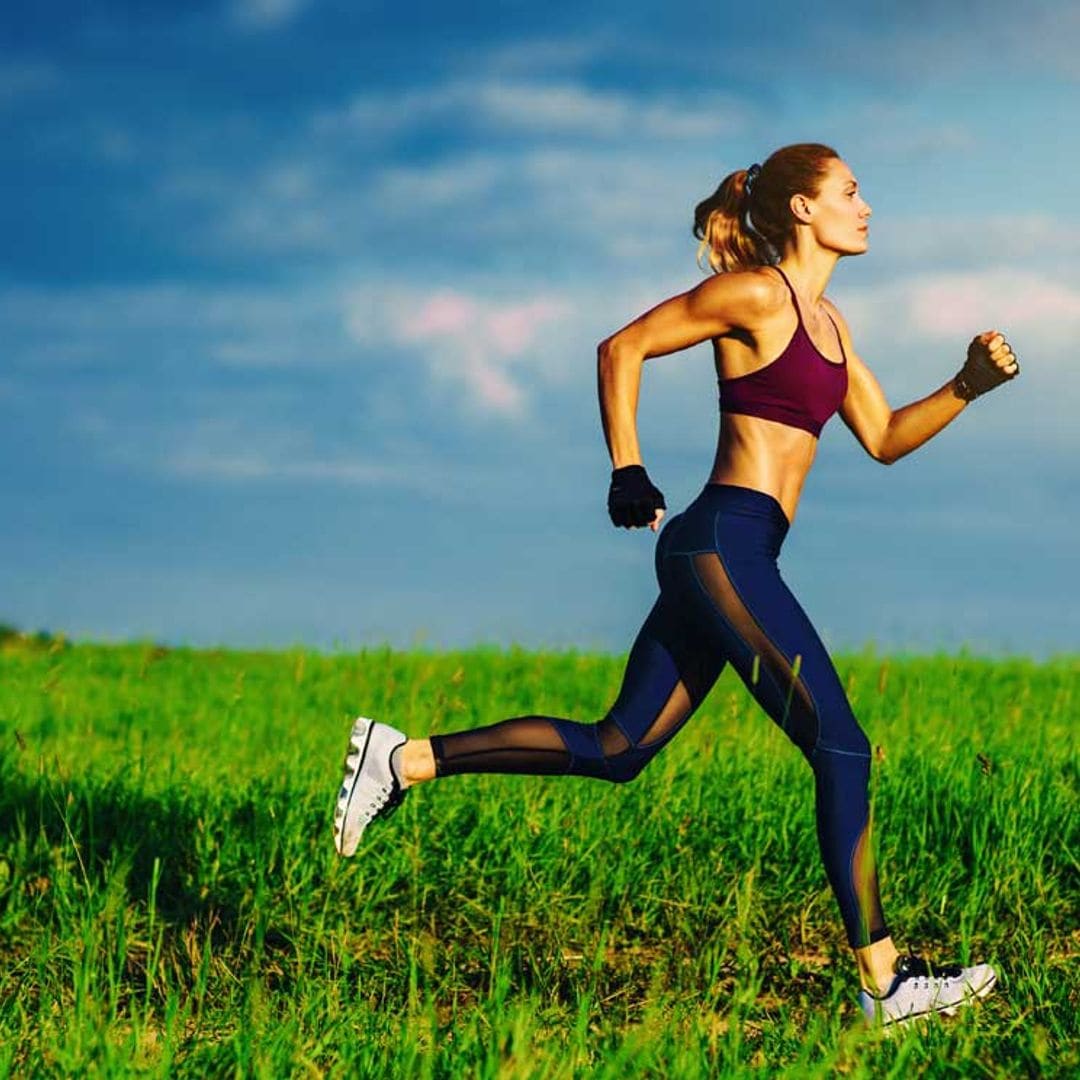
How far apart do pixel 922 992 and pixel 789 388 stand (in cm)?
200

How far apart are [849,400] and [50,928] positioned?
150 inches

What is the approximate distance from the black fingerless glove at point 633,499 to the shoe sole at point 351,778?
1.23 m

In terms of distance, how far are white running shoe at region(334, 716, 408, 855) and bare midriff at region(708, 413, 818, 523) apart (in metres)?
1.51

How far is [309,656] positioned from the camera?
44.1 feet

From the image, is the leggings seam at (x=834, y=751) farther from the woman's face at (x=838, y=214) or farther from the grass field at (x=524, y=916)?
the woman's face at (x=838, y=214)

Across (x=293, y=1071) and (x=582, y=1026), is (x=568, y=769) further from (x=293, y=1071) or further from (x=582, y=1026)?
(x=293, y=1071)

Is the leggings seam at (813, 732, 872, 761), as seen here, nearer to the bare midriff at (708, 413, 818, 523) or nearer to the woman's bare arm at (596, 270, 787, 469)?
the bare midriff at (708, 413, 818, 523)

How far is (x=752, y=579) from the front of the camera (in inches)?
188

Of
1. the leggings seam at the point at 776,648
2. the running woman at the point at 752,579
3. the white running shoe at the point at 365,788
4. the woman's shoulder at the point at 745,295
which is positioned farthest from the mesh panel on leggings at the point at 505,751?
the woman's shoulder at the point at 745,295

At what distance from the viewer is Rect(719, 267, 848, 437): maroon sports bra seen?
4.85 m

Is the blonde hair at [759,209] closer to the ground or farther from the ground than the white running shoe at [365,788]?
farther from the ground

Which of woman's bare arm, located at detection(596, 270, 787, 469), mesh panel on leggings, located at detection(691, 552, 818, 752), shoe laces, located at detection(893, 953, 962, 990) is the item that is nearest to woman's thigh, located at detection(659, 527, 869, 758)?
mesh panel on leggings, located at detection(691, 552, 818, 752)

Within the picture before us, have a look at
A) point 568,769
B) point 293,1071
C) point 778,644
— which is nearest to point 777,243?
point 778,644

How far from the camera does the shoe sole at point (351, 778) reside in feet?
17.0
